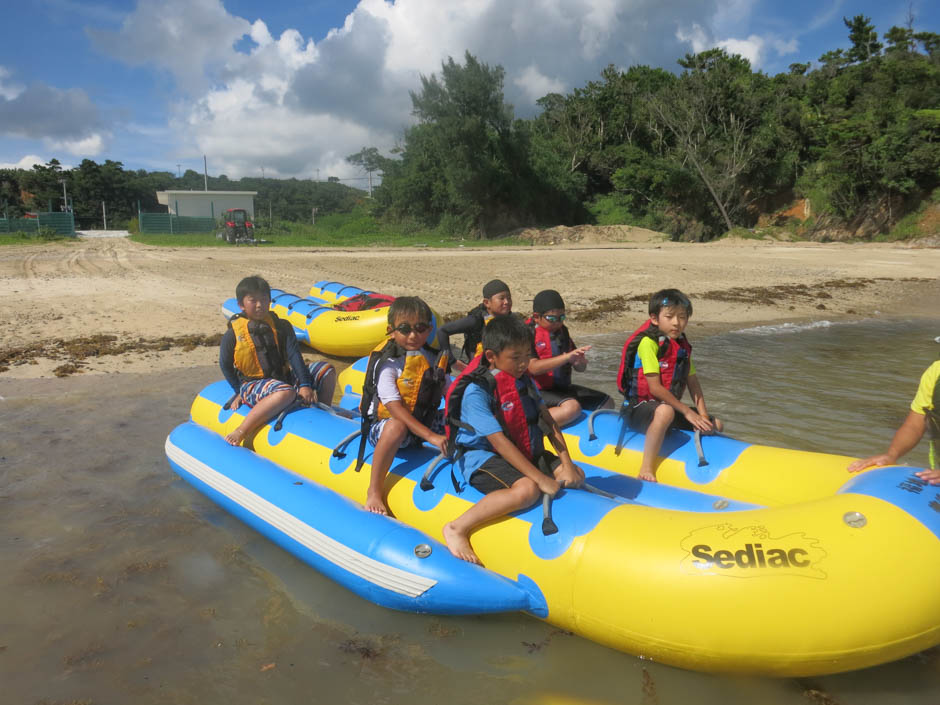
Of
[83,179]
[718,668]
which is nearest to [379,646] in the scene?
[718,668]

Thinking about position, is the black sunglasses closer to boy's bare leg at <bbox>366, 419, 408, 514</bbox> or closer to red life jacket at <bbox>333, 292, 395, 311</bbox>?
boy's bare leg at <bbox>366, 419, 408, 514</bbox>

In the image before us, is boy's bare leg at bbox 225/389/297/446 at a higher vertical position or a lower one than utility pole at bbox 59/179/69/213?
lower

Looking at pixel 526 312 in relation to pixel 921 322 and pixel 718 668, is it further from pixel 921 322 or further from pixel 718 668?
pixel 718 668

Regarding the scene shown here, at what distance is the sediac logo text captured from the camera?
7.34 feet

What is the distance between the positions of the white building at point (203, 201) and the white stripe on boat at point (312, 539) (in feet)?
118

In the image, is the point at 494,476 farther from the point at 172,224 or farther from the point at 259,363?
the point at 172,224

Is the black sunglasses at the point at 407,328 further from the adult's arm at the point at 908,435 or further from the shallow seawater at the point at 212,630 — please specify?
the adult's arm at the point at 908,435

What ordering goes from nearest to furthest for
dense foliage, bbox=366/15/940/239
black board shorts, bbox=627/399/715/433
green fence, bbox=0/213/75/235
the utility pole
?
black board shorts, bbox=627/399/715/433
dense foliage, bbox=366/15/940/239
green fence, bbox=0/213/75/235
the utility pole

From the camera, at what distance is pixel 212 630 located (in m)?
2.73

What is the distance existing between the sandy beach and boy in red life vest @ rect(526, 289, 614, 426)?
412 centimetres

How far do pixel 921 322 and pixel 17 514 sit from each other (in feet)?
37.4

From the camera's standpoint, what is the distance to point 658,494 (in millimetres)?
3320

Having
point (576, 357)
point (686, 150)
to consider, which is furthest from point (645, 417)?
point (686, 150)

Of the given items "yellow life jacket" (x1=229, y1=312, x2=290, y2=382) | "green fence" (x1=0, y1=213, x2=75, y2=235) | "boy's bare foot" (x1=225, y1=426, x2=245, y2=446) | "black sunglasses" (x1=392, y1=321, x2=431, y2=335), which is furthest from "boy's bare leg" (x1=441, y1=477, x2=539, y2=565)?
"green fence" (x1=0, y1=213, x2=75, y2=235)
